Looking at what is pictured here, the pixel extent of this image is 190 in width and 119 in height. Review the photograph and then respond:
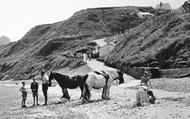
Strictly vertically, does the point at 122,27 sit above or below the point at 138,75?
above

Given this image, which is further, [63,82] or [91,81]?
[63,82]

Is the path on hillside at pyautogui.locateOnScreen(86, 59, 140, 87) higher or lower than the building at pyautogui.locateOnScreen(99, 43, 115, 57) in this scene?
lower

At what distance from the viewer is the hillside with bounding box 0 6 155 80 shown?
109775 mm

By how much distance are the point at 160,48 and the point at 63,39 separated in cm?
9015

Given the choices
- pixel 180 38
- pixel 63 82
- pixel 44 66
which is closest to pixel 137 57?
pixel 180 38

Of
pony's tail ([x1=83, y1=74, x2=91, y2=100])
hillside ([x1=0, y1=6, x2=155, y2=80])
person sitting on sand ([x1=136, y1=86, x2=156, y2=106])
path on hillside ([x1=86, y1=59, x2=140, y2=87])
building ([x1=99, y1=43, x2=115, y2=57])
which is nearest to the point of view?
person sitting on sand ([x1=136, y1=86, x2=156, y2=106])

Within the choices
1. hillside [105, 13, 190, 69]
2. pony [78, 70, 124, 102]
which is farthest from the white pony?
hillside [105, 13, 190, 69]

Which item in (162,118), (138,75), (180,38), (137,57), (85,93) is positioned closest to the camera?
(162,118)

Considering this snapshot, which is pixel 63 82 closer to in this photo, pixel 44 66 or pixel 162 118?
→ pixel 162 118

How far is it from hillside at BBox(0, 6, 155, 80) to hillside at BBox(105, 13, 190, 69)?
933 inches

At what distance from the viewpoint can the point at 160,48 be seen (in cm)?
5084

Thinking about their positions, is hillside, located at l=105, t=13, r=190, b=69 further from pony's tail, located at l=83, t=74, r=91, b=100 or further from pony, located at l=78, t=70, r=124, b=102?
pony's tail, located at l=83, t=74, r=91, b=100

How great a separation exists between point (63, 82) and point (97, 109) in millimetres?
7903

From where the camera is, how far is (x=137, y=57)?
2121 inches
